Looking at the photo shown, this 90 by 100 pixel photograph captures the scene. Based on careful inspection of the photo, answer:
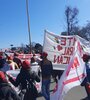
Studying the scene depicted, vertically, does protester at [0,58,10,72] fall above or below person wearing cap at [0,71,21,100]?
below

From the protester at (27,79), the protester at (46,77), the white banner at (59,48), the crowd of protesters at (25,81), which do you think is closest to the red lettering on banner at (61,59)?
the white banner at (59,48)

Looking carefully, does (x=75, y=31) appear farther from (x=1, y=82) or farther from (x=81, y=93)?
(x=1, y=82)

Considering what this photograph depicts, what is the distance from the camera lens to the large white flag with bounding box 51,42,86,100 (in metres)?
6.21

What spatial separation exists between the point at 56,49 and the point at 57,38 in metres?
0.47

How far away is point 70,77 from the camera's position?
21.7 ft

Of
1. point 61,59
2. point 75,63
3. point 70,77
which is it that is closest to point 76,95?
point 61,59

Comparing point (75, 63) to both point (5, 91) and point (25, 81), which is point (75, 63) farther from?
point (25, 81)

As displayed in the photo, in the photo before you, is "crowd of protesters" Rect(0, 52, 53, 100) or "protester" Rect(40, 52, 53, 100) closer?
"crowd of protesters" Rect(0, 52, 53, 100)

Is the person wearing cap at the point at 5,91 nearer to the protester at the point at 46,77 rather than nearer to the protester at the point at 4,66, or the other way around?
the protester at the point at 46,77

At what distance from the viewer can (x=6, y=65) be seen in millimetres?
13617

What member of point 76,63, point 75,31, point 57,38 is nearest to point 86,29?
point 75,31

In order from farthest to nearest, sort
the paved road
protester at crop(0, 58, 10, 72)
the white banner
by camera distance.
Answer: the white banner, protester at crop(0, 58, 10, 72), the paved road

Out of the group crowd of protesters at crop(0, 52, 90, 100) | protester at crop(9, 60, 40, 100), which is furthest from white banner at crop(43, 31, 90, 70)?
protester at crop(9, 60, 40, 100)

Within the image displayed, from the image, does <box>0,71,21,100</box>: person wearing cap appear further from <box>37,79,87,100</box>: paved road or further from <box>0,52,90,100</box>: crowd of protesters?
<box>37,79,87,100</box>: paved road
